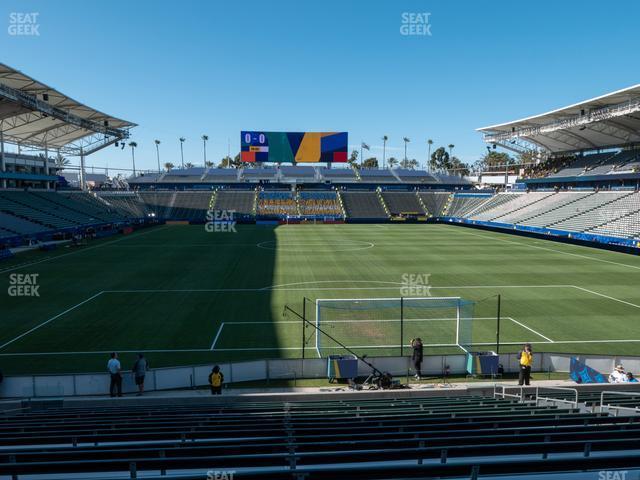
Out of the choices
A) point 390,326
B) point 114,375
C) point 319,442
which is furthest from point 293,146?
point 319,442

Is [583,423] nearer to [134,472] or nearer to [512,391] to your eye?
[512,391]

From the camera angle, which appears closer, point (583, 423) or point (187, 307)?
point (583, 423)

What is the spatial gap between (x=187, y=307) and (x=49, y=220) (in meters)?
38.6

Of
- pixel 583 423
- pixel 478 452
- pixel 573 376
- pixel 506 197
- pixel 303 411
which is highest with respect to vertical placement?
pixel 506 197

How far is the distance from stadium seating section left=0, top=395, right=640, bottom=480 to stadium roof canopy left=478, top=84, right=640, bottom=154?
1985 inches

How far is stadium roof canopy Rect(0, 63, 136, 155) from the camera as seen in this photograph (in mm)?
41438

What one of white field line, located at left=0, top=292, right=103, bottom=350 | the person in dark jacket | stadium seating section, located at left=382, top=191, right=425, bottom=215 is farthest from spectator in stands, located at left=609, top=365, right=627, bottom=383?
stadium seating section, located at left=382, top=191, right=425, bottom=215

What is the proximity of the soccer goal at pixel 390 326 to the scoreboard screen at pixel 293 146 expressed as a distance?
6157 centimetres

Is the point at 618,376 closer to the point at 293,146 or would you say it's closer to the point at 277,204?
the point at 293,146

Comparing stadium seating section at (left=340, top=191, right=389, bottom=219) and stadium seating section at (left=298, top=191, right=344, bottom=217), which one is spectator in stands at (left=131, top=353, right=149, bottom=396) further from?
stadium seating section at (left=340, top=191, right=389, bottom=219)

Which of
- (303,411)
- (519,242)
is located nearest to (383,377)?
(303,411)

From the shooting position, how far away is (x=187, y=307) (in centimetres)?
2386

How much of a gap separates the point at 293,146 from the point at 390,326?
65.0 meters

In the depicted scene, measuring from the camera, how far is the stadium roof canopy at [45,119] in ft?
136
